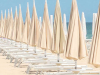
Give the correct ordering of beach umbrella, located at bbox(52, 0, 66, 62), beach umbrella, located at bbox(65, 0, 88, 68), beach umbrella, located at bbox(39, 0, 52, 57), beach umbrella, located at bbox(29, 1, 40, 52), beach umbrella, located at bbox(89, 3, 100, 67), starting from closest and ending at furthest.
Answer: beach umbrella, located at bbox(89, 3, 100, 67) < beach umbrella, located at bbox(65, 0, 88, 68) < beach umbrella, located at bbox(52, 0, 66, 62) < beach umbrella, located at bbox(39, 0, 52, 57) < beach umbrella, located at bbox(29, 1, 40, 52)

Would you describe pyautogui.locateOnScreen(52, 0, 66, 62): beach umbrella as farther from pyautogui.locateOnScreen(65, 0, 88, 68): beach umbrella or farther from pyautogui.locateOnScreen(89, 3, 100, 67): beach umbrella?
pyautogui.locateOnScreen(89, 3, 100, 67): beach umbrella

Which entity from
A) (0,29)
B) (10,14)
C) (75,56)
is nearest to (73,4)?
(75,56)

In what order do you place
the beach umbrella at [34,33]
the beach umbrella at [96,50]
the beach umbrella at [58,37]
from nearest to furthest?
the beach umbrella at [96,50] < the beach umbrella at [58,37] < the beach umbrella at [34,33]

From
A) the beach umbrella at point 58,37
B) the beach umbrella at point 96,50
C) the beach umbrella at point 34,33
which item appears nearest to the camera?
the beach umbrella at point 96,50

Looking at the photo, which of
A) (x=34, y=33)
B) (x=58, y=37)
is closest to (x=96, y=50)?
(x=58, y=37)

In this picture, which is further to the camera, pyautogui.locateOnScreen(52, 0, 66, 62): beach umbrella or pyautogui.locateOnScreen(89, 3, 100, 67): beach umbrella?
pyautogui.locateOnScreen(52, 0, 66, 62): beach umbrella

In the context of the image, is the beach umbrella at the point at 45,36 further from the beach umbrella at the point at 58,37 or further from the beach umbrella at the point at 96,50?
the beach umbrella at the point at 96,50

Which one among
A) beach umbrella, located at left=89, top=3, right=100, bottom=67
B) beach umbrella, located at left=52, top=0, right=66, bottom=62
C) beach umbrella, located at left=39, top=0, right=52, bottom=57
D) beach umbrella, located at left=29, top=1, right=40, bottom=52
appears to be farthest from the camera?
beach umbrella, located at left=29, top=1, right=40, bottom=52

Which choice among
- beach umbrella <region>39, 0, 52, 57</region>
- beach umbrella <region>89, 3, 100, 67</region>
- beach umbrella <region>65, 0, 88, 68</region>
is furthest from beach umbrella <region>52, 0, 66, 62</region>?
beach umbrella <region>89, 3, 100, 67</region>

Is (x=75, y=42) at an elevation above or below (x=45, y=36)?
below

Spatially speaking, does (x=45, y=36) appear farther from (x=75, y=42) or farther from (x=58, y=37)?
(x=75, y=42)

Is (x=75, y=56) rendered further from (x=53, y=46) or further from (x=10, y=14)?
(x=10, y=14)

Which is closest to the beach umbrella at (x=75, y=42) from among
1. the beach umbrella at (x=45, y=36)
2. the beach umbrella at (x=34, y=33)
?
the beach umbrella at (x=45, y=36)

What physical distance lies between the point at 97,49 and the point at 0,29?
14964 millimetres
